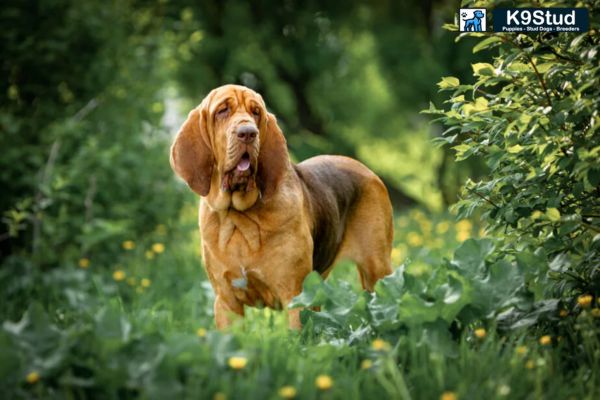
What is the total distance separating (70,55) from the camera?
771 cm

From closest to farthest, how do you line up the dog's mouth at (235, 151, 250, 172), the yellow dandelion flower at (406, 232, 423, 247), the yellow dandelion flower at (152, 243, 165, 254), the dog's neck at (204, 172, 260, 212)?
the dog's mouth at (235, 151, 250, 172)
the dog's neck at (204, 172, 260, 212)
the yellow dandelion flower at (152, 243, 165, 254)
the yellow dandelion flower at (406, 232, 423, 247)

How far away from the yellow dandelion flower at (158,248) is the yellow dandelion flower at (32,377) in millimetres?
4055

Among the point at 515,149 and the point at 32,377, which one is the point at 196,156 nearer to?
the point at 515,149

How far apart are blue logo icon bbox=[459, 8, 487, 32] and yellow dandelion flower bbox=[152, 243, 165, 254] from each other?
3.88 metres

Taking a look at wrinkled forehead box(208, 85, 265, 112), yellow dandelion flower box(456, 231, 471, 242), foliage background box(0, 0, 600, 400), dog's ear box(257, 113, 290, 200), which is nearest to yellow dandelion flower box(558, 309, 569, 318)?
foliage background box(0, 0, 600, 400)

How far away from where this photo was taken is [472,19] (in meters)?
3.98

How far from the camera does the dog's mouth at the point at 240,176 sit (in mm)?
4320

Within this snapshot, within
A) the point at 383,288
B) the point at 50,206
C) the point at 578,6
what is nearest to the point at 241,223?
the point at 383,288

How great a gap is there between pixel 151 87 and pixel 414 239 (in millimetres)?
3151

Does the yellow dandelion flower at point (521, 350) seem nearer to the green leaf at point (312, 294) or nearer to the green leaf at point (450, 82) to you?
the green leaf at point (312, 294)

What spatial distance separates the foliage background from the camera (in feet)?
10.2

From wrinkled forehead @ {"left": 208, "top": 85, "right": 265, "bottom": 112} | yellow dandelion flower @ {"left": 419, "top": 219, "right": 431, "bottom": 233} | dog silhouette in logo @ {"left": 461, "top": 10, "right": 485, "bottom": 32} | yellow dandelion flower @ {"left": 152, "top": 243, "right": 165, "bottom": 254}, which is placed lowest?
yellow dandelion flower @ {"left": 419, "top": 219, "right": 431, "bottom": 233}

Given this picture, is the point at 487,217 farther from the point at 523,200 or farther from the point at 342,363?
the point at 342,363

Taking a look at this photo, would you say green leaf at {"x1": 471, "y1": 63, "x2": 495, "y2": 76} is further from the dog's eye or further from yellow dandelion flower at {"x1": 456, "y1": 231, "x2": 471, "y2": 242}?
yellow dandelion flower at {"x1": 456, "y1": 231, "x2": 471, "y2": 242}
